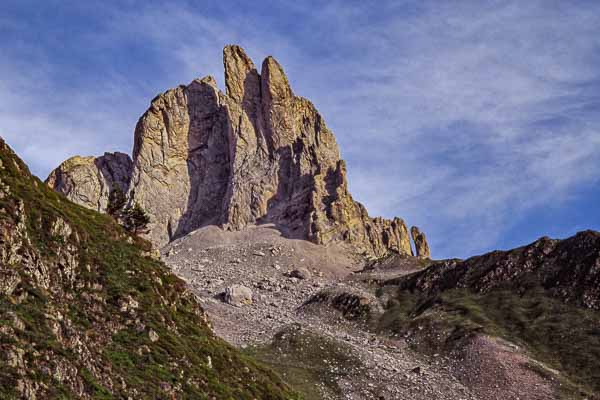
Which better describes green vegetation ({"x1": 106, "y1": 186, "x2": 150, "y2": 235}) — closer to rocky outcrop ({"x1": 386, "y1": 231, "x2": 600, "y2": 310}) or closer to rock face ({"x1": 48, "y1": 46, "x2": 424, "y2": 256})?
rocky outcrop ({"x1": 386, "y1": 231, "x2": 600, "y2": 310})

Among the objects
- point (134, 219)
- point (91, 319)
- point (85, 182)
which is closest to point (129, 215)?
point (134, 219)

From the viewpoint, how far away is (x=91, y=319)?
39906 millimetres

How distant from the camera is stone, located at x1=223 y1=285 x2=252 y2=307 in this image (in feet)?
364

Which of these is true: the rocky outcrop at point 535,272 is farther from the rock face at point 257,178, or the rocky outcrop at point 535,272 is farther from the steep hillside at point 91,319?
the steep hillside at point 91,319

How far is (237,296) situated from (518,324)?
4395cm

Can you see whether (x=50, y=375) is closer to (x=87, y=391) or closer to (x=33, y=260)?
(x=87, y=391)

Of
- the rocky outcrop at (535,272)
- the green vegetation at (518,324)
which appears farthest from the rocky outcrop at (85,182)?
the green vegetation at (518,324)

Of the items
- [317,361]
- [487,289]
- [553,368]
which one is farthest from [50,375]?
[487,289]

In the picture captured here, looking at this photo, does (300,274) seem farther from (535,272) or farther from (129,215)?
(535,272)

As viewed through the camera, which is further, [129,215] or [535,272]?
[535,272]

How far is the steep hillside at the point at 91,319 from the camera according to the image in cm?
3070

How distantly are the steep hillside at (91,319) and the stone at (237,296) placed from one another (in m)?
52.9

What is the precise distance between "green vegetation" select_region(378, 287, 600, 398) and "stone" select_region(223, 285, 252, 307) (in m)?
22.4

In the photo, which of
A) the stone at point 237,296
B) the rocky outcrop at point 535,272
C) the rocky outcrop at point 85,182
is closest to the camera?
the rocky outcrop at point 535,272
